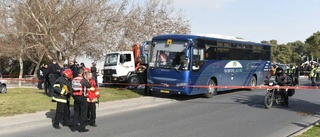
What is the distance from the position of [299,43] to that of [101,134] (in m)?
89.0

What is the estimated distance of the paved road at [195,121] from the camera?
29.1 feet

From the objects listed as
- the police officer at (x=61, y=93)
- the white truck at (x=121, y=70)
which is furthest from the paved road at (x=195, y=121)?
the white truck at (x=121, y=70)

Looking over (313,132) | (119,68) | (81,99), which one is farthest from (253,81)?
(81,99)

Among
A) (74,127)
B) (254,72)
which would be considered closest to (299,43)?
(254,72)

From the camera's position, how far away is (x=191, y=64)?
52.1ft

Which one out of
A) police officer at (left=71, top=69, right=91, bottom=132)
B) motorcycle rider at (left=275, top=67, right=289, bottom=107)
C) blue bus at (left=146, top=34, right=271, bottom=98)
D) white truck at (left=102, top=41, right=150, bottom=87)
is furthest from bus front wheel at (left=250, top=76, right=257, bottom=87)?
police officer at (left=71, top=69, right=91, bottom=132)

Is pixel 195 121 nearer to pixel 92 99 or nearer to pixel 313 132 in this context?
pixel 92 99

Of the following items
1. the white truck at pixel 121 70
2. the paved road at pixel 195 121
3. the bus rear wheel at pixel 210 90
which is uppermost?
the white truck at pixel 121 70

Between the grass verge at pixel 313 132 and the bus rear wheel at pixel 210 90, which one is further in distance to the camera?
the bus rear wheel at pixel 210 90

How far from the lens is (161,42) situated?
656 inches

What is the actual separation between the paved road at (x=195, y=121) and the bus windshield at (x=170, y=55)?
2.01 meters

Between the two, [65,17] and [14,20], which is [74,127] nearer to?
[65,17]

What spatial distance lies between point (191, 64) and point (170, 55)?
1.10 metres

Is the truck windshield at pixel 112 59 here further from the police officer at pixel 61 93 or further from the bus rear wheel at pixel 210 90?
the police officer at pixel 61 93
